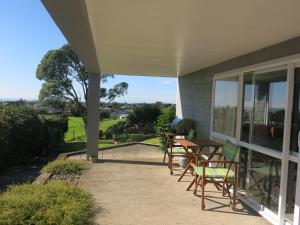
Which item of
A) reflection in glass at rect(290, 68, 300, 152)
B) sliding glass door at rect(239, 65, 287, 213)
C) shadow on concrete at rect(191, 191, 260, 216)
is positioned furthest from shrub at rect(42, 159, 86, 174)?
reflection in glass at rect(290, 68, 300, 152)

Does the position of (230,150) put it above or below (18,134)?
above

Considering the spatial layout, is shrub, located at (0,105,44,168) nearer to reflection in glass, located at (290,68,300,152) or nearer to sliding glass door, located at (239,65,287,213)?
sliding glass door, located at (239,65,287,213)

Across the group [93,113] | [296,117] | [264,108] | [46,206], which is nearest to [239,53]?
[264,108]

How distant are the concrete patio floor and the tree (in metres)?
15.4

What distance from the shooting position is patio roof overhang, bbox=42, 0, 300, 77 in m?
3.09

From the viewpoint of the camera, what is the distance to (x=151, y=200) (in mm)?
5211

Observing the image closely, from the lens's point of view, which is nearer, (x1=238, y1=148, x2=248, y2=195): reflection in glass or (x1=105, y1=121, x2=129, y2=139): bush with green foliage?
(x1=238, y1=148, x2=248, y2=195): reflection in glass

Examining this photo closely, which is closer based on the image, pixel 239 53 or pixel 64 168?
pixel 239 53

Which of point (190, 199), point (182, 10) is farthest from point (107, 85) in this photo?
point (182, 10)

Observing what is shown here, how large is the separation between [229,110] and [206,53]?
1.30 metres

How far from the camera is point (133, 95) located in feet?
82.0

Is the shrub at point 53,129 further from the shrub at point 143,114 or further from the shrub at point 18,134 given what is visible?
the shrub at point 143,114

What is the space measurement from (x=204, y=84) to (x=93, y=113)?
10.3 feet

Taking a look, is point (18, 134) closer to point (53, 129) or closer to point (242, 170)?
point (53, 129)
